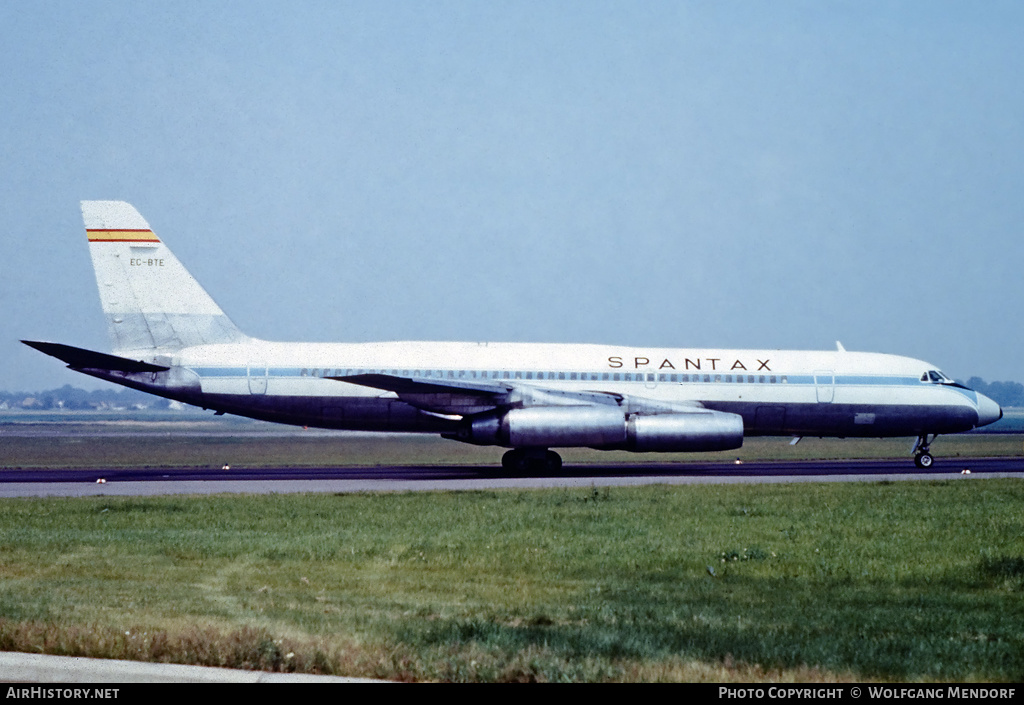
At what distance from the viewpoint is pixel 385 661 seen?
7648 millimetres

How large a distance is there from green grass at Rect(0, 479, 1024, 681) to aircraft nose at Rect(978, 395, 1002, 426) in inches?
465

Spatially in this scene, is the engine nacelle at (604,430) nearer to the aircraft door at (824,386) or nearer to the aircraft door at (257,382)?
the aircraft door at (824,386)

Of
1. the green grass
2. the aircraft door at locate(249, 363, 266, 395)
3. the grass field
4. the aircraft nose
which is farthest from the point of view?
the grass field

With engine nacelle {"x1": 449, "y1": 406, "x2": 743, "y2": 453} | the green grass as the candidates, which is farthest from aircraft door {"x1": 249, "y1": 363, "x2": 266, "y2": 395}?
the green grass

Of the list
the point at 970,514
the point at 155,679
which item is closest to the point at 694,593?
the point at 155,679

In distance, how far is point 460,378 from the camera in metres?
29.3

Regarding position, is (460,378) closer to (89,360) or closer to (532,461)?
(532,461)

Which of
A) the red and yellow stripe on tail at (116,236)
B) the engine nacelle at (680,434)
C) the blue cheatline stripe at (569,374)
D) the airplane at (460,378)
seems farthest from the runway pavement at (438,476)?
the red and yellow stripe on tail at (116,236)

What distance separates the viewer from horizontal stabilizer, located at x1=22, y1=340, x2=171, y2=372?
26.1 m

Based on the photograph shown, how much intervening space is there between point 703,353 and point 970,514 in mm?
13617

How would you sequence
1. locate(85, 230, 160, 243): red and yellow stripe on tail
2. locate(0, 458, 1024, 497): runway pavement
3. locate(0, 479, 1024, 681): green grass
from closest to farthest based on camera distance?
locate(0, 479, 1024, 681): green grass → locate(0, 458, 1024, 497): runway pavement → locate(85, 230, 160, 243): red and yellow stripe on tail

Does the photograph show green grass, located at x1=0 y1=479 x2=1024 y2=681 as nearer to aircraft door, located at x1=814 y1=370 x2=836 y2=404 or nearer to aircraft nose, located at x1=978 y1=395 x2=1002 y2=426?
aircraft door, located at x1=814 y1=370 x2=836 y2=404

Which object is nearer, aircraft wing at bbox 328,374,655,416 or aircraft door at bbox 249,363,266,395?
aircraft wing at bbox 328,374,655,416

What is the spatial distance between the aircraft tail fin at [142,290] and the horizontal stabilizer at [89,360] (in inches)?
39.9
